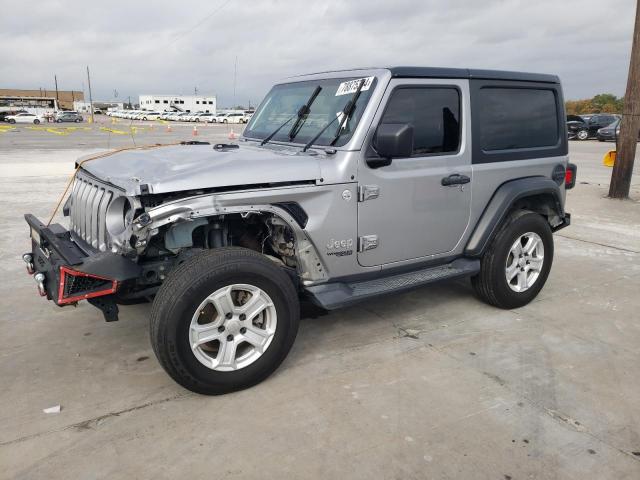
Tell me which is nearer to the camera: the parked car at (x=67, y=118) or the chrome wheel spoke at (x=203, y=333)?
the chrome wheel spoke at (x=203, y=333)

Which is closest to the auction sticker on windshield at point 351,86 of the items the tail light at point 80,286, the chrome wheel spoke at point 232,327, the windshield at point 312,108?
the windshield at point 312,108

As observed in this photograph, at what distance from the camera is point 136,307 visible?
15.0ft

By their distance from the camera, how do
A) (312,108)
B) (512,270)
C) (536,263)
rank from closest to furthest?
(312,108) < (512,270) < (536,263)

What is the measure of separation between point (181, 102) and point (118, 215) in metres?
90.7

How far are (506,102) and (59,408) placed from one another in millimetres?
3969

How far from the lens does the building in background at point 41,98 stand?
104 m

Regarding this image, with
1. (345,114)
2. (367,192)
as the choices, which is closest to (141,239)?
(367,192)

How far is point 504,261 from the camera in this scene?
4457 millimetres

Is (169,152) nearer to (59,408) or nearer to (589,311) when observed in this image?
(59,408)

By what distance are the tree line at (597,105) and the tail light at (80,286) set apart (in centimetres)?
5591

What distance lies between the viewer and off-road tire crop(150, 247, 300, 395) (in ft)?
9.64

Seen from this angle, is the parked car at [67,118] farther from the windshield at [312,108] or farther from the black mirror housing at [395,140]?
the black mirror housing at [395,140]

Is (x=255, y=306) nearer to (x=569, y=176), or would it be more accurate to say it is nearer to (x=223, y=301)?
(x=223, y=301)

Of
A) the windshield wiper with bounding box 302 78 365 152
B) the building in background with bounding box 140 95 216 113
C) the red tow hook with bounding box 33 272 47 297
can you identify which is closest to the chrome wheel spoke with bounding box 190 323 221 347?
the red tow hook with bounding box 33 272 47 297
